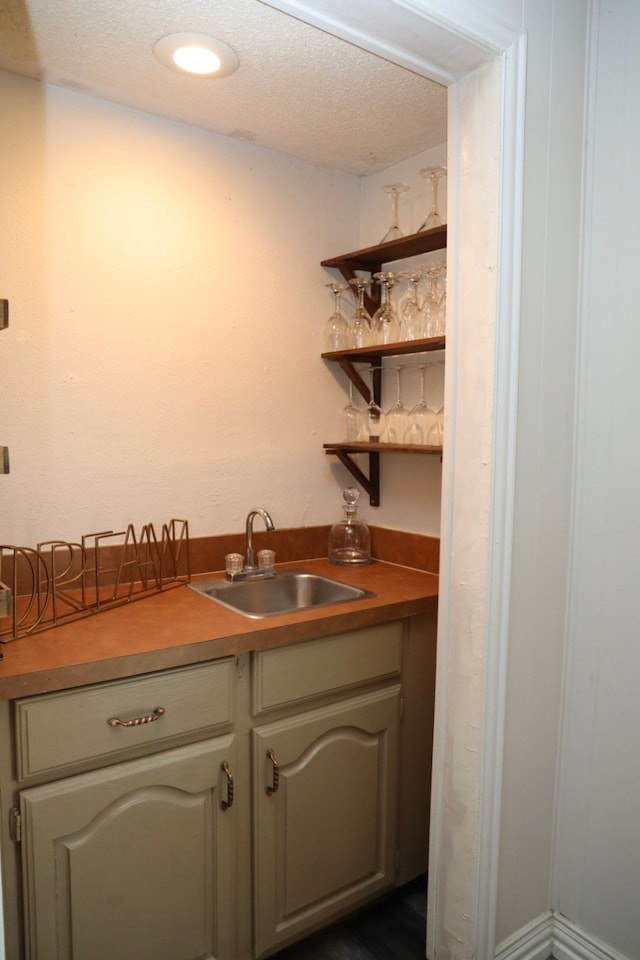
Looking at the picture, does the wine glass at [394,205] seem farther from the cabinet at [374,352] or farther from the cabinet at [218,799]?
the cabinet at [218,799]

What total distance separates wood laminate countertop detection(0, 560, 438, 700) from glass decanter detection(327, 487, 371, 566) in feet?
1.00

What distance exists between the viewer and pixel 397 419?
2197mm

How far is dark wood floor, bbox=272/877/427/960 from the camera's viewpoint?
64.7 inches

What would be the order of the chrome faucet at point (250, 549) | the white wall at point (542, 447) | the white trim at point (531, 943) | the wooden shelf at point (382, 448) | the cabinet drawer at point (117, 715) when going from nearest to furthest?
1. the cabinet drawer at point (117, 715)
2. the white wall at point (542, 447)
3. the white trim at point (531, 943)
4. the wooden shelf at point (382, 448)
5. the chrome faucet at point (250, 549)

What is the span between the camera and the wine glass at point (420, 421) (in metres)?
2.08

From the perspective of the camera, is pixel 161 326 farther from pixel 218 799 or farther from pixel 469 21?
pixel 218 799

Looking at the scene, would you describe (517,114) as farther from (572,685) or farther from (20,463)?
(20,463)

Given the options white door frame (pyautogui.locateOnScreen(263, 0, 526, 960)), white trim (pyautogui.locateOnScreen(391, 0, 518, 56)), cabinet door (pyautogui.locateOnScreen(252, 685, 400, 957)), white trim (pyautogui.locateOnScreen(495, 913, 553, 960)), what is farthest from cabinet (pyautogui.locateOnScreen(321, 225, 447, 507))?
white trim (pyautogui.locateOnScreen(495, 913, 553, 960))

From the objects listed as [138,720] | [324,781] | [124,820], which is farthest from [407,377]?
[124,820]

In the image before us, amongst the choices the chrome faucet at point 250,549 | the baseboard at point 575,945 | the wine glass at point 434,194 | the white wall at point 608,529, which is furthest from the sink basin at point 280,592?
the wine glass at point 434,194

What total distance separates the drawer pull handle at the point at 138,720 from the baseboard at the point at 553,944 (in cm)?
92

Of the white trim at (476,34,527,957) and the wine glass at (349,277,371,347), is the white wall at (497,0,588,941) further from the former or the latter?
the wine glass at (349,277,371,347)

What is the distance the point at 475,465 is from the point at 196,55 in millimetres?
1173

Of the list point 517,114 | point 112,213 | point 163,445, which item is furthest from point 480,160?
point 163,445
